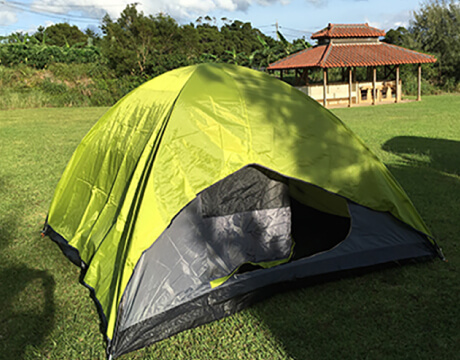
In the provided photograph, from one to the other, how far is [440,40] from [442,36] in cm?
44

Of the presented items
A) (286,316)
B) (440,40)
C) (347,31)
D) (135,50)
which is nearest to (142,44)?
(135,50)

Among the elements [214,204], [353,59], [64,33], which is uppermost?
[64,33]

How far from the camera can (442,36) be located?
32.4 m

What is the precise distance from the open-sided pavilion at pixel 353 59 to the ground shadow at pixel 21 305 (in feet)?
64.4

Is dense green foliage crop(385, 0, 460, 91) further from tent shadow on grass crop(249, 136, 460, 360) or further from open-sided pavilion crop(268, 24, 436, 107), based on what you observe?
tent shadow on grass crop(249, 136, 460, 360)

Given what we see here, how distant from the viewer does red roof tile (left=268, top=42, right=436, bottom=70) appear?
21.8 m

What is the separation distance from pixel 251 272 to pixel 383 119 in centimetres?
1330

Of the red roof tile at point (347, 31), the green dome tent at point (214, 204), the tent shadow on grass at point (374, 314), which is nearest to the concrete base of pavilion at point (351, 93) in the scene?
the red roof tile at point (347, 31)

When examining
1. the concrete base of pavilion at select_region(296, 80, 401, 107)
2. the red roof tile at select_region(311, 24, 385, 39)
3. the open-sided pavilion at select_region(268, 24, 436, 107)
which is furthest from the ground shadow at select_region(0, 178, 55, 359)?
the red roof tile at select_region(311, 24, 385, 39)

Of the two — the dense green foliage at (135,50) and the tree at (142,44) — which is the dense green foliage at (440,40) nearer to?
the dense green foliage at (135,50)

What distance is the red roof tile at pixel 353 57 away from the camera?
71.6ft

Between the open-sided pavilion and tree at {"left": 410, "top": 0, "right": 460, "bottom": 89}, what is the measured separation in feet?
27.9

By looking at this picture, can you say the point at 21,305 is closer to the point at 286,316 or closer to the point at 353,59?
the point at 286,316

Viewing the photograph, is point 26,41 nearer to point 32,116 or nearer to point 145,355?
point 32,116
